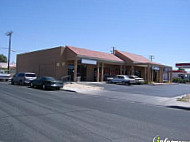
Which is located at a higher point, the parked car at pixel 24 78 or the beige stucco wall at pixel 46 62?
the beige stucco wall at pixel 46 62

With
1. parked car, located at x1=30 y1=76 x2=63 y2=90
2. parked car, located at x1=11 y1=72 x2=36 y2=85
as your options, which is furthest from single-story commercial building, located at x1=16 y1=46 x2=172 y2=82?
parked car, located at x1=30 y1=76 x2=63 y2=90

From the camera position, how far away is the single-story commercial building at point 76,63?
27.7 metres

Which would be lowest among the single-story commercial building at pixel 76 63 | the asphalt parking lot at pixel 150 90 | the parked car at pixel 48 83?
the asphalt parking lot at pixel 150 90

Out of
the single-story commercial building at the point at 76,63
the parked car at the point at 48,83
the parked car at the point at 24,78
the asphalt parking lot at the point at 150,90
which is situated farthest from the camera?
the single-story commercial building at the point at 76,63

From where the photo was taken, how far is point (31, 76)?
23.6 metres

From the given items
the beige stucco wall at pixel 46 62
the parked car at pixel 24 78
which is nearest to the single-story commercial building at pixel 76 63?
the beige stucco wall at pixel 46 62

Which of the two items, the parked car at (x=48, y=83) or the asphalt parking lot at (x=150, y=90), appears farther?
the parked car at (x=48, y=83)

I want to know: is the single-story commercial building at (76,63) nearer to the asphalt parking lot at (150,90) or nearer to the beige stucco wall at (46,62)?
the beige stucco wall at (46,62)

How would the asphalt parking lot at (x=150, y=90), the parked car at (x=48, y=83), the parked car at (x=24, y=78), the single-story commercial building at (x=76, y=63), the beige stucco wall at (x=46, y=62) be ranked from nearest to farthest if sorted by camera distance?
1. the asphalt parking lot at (x=150, y=90)
2. the parked car at (x=48, y=83)
3. the parked car at (x=24, y=78)
4. the single-story commercial building at (x=76, y=63)
5. the beige stucco wall at (x=46, y=62)

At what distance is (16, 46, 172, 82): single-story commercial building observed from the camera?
90.8ft

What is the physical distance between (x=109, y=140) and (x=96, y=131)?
0.81m

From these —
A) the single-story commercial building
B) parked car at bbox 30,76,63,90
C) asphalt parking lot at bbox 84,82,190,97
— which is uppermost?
the single-story commercial building

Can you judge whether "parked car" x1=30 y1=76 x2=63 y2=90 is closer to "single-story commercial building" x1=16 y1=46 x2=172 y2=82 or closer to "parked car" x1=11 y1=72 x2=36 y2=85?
"parked car" x1=11 y1=72 x2=36 y2=85

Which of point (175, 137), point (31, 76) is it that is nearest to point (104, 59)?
point (31, 76)
